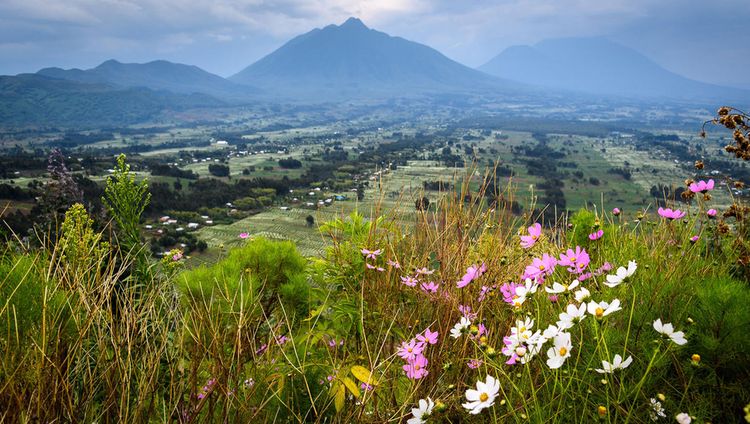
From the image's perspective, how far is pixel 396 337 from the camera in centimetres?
194

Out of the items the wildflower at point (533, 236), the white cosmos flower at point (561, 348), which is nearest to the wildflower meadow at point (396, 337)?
the white cosmos flower at point (561, 348)

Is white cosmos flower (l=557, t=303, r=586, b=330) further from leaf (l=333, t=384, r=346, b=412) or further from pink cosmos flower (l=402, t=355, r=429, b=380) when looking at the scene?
leaf (l=333, t=384, r=346, b=412)

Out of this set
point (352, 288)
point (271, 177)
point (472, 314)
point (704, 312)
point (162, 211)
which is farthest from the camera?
point (271, 177)

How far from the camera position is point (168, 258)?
8.87 feet

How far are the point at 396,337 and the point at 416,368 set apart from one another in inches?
19.3

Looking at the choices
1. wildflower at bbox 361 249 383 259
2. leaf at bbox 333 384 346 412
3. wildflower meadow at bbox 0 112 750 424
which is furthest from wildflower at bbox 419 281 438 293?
leaf at bbox 333 384 346 412

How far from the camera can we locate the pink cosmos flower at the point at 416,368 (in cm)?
133

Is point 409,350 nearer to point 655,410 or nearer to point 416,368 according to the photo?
point 416,368

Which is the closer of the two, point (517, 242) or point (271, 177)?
point (517, 242)

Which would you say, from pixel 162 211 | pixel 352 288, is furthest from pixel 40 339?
pixel 162 211

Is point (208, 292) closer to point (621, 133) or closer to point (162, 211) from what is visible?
point (162, 211)

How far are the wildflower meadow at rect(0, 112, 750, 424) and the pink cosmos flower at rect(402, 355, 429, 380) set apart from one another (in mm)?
12

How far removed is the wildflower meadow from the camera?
1.17 metres

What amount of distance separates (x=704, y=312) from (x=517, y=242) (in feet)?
4.31
